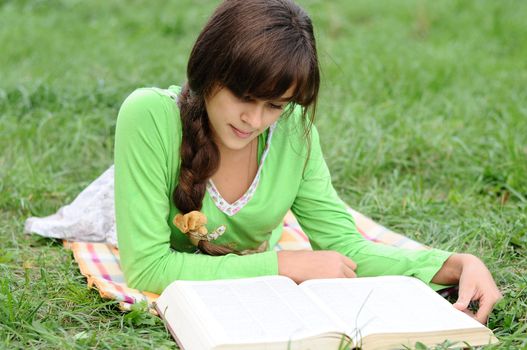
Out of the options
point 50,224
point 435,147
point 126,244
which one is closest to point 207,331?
point 126,244

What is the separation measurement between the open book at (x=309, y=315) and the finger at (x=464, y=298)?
65 mm

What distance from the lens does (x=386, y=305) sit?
2.32 m

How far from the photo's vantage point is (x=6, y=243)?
3.13m

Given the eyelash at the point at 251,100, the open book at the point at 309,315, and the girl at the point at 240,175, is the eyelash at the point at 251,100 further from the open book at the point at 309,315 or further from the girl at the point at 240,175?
the open book at the point at 309,315

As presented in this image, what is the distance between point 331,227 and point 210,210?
0.43 metres

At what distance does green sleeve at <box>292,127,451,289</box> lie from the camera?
2.69 metres

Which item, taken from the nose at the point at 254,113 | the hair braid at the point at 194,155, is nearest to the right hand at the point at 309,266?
the hair braid at the point at 194,155

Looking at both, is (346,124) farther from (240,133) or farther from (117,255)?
(240,133)

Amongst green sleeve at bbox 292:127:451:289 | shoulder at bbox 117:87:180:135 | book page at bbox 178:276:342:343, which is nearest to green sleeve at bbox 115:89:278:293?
shoulder at bbox 117:87:180:135

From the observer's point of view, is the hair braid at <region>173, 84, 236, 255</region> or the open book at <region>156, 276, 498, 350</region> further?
the hair braid at <region>173, 84, 236, 255</region>

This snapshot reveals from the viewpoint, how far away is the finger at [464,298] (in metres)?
2.42

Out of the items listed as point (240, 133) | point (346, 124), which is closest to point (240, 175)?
point (240, 133)

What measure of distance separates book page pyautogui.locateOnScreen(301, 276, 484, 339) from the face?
469 millimetres

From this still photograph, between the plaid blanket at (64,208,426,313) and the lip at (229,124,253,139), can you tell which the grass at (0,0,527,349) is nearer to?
the plaid blanket at (64,208,426,313)
